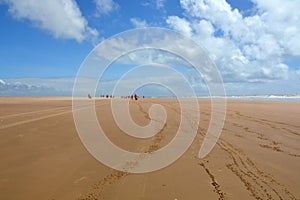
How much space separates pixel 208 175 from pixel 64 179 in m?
2.96

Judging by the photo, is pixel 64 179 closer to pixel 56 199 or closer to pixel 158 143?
pixel 56 199

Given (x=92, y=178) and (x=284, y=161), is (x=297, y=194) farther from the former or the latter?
(x=92, y=178)

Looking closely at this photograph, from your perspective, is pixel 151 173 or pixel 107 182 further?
pixel 151 173

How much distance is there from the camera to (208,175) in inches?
237

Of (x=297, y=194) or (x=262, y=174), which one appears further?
(x=262, y=174)

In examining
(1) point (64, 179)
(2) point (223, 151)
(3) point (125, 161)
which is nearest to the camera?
(1) point (64, 179)

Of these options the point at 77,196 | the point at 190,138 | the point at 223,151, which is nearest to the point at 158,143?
the point at 190,138

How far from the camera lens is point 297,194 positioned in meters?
5.05

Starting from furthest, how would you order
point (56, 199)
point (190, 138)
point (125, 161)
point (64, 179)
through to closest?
point (190, 138), point (125, 161), point (64, 179), point (56, 199)

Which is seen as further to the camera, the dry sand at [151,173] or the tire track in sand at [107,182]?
the dry sand at [151,173]

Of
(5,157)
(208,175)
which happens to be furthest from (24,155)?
(208,175)

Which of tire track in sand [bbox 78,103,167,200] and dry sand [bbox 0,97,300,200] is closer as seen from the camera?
tire track in sand [bbox 78,103,167,200]

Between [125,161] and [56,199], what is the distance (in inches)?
99.6

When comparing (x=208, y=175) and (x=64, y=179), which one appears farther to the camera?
(x=208, y=175)
